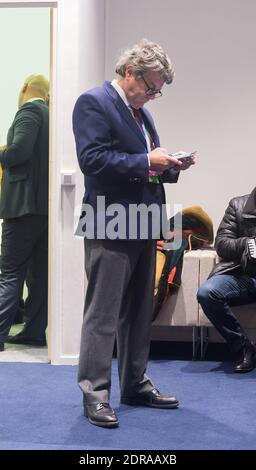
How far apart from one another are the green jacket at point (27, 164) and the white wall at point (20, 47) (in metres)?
1.25

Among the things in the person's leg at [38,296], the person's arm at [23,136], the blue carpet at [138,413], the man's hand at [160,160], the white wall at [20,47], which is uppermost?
the white wall at [20,47]

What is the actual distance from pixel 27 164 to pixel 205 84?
1272 millimetres

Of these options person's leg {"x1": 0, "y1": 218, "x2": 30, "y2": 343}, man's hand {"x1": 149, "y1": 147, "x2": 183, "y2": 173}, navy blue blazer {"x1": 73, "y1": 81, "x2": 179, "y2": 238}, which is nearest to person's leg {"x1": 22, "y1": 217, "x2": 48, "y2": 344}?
person's leg {"x1": 0, "y1": 218, "x2": 30, "y2": 343}

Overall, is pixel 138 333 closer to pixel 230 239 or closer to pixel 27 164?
pixel 230 239

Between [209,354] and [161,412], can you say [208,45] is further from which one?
[161,412]

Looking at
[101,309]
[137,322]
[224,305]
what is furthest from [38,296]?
[101,309]

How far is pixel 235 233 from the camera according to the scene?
13.9ft

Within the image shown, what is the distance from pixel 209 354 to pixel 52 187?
132 cm

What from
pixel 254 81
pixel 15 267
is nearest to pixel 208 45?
pixel 254 81

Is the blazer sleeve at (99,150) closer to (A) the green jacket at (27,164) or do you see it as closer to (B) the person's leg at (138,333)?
(B) the person's leg at (138,333)

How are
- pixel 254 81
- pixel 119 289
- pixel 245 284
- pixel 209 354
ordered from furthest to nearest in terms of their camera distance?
pixel 254 81, pixel 209 354, pixel 245 284, pixel 119 289

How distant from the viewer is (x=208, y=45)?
4.89 m

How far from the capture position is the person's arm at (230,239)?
4.11 meters

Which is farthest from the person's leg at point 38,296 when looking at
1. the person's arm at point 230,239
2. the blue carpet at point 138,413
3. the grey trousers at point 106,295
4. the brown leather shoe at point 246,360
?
the grey trousers at point 106,295
